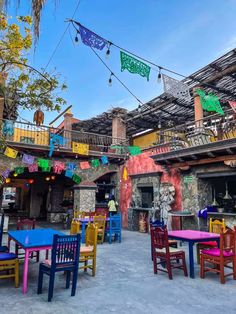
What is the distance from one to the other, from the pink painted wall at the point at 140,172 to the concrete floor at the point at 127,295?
4.97 meters

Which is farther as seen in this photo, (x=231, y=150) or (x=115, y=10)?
(x=231, y=150)

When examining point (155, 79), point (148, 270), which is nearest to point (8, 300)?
point (148, 270)

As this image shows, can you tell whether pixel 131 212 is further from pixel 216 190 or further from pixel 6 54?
pixel 6 54

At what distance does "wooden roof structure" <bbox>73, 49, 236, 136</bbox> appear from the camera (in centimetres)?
960

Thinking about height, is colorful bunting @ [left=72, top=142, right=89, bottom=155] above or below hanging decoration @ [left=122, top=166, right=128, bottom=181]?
above

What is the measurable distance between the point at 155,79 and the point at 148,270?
4.84 metres

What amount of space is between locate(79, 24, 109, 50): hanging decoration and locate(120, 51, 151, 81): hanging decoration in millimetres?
536

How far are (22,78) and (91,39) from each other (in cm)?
182

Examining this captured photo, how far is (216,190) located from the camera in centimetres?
963

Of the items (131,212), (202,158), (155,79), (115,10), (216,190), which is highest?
(115,10)

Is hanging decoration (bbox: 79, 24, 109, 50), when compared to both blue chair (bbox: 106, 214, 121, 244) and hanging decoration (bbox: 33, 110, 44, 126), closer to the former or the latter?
hanging decoration (bbox: 33, 110, 44, 126)

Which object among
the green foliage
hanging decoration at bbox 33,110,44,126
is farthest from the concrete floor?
hanging decoration at bbox 33,110,44,126

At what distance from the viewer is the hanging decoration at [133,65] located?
620 cm

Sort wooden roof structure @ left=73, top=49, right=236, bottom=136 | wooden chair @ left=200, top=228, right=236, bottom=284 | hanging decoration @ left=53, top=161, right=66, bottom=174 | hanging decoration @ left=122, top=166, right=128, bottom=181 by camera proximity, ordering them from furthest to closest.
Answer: hanging decoration @ left=122, top=166, right=128, bottom=181 < hanging decoration @ left=53, top=161, right=66, bottom=174 < wooden roof structure @ left=73, top=49, right=236, bottom=136 < wooden chair @ left=200, top=228, right=236, bottom=284
